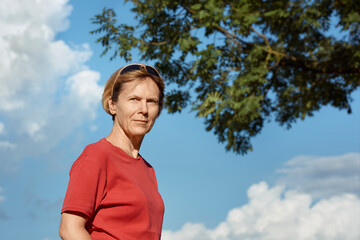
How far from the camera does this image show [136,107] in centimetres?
253

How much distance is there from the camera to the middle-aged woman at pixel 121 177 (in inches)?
85.4

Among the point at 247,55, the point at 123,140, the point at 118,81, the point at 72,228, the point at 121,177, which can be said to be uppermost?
the point at 247,55

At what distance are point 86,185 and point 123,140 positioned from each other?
0.48m

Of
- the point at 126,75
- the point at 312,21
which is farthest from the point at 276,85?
the point at 126,75

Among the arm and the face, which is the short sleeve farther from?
the face

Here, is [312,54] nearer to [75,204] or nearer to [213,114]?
[213,114]

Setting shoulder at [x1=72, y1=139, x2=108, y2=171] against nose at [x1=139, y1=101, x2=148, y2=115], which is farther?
nose at [x1=139, y1=101, x2=148, y2=115]

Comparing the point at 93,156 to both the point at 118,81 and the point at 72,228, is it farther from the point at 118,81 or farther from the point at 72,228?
the point at 118,81

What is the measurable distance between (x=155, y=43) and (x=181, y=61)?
2.70ft

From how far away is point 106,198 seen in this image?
2.29m

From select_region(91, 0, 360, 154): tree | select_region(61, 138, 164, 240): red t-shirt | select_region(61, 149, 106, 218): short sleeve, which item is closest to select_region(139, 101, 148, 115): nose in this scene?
select_region(61, 138, 164, 240): red t-shirt

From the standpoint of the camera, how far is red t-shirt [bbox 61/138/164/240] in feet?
7.16

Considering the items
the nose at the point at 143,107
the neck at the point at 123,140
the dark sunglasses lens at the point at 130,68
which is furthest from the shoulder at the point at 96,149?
the dark sunglasses lens at the point at 130,68

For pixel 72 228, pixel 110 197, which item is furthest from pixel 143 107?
pixel 72 228
